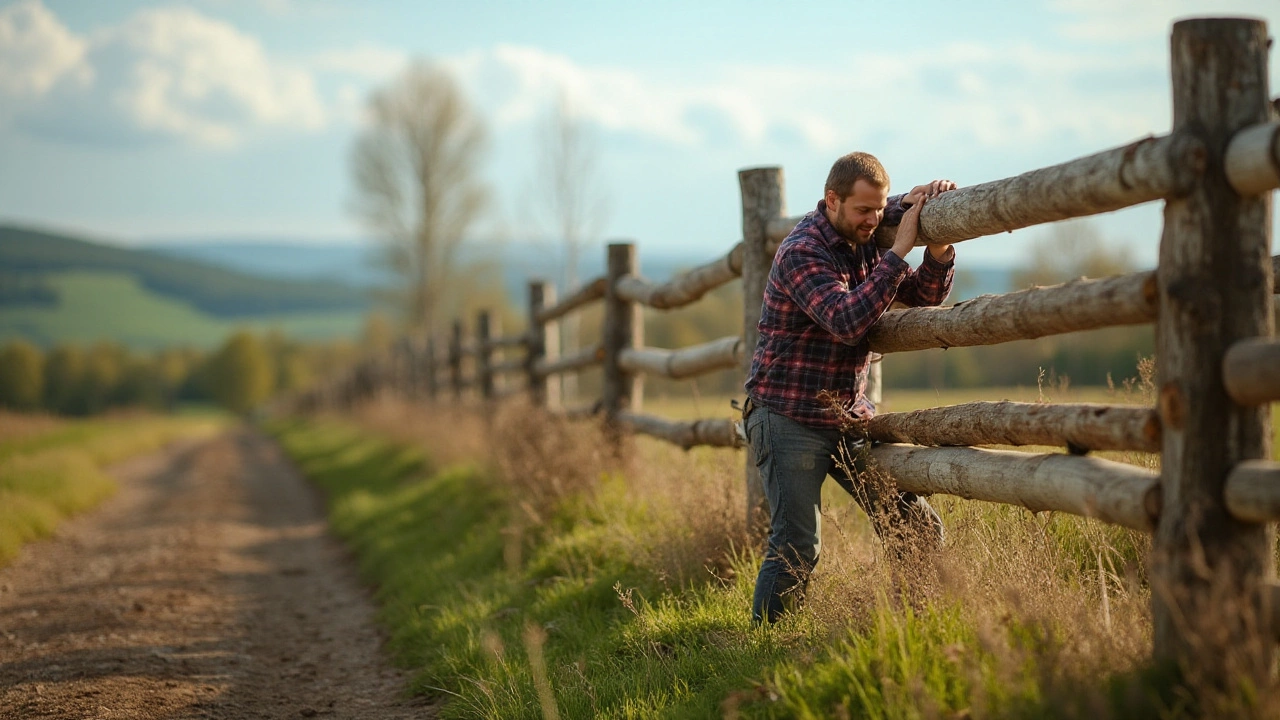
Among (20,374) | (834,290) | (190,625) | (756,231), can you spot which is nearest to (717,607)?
(834,290)

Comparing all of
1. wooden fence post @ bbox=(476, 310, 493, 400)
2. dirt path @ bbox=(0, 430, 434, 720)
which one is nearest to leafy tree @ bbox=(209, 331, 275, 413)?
wooden fence post @ bbox=(476, 310, 493, 400)

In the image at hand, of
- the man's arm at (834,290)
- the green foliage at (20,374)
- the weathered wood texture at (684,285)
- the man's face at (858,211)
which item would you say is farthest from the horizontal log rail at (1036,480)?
the green foliage at (20,374)

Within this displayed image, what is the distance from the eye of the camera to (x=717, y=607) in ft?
14.2

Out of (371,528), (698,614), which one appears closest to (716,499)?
(698,614)

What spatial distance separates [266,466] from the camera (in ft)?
63.6

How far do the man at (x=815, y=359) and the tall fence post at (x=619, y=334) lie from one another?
3.86 metres

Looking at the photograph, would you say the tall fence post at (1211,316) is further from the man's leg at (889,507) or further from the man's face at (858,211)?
the man's face at (858,211)

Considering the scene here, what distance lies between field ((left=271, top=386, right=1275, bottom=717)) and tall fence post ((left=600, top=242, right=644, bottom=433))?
0.46 m

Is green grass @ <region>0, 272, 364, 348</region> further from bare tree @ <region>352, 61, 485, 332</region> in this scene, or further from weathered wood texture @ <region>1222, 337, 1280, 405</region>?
weathered wood texture @ <region>1222, 337, 1280, 405</region>

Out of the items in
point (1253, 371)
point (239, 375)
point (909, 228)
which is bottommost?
point (239, 375)

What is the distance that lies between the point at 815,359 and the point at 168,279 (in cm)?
16992

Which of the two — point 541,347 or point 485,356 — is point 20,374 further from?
point 541,347

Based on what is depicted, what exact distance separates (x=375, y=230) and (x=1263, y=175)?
123ft

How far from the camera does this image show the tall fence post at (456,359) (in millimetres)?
15367
